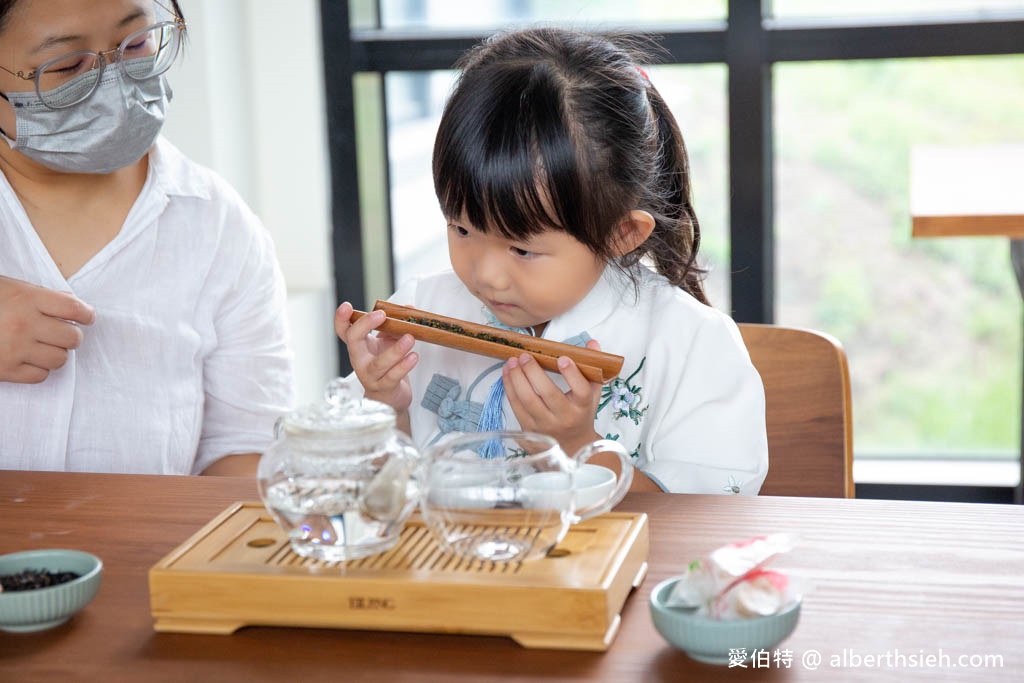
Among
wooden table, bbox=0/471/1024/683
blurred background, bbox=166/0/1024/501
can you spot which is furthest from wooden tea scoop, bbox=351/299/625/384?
blurred background, bbox=166/0/1024/501

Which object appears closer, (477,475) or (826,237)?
→ (477,475)

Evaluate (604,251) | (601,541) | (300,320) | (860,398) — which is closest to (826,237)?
(860,398)

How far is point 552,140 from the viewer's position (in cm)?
128

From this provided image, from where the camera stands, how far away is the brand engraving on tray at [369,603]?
83 cm

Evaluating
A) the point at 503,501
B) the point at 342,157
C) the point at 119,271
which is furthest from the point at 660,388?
the point at 342,157

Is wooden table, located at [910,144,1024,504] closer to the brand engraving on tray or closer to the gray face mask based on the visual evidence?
the gray face mask

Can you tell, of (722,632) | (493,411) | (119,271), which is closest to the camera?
(722,632)

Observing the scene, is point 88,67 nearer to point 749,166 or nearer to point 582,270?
point 582,270

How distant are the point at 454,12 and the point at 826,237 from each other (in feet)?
3.57

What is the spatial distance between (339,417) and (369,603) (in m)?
0.13

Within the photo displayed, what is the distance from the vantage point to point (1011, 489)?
2.63 m

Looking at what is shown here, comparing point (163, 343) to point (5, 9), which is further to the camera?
point (163, 343)

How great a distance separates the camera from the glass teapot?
0.83 m

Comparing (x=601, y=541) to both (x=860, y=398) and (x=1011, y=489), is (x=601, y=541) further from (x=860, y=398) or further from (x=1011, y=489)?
(x=860, y=398)
